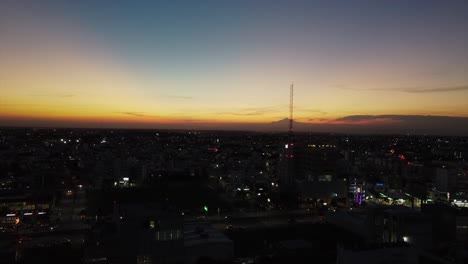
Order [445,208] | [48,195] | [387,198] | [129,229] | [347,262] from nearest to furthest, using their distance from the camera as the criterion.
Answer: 1. [347,262]
2. [129,229]
3. [445,208]
4. [48,195]
5. [387,198]

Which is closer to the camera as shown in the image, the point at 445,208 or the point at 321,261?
the point at 321,261

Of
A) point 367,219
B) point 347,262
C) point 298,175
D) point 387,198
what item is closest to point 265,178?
point 298,175

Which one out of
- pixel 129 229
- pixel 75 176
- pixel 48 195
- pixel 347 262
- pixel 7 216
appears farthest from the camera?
pixel 75 176

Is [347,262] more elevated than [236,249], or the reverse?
[347,262]

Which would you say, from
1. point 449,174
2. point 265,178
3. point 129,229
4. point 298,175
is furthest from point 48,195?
point 449,174

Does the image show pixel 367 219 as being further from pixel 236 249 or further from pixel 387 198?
pixel 387 198

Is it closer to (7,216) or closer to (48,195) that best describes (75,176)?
(48,195)
